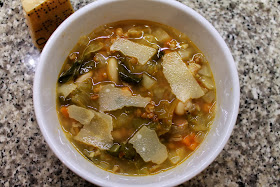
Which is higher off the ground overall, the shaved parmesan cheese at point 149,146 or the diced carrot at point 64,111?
the diced carrot at point 64,111

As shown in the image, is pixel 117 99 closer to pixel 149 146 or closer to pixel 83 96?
pixel 83 96

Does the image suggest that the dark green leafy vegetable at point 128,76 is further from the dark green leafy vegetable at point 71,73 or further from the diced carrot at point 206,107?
the diced carrot at point 206,107

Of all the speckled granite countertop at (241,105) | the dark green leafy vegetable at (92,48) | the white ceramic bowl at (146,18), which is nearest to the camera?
the white ceramic bowl at (146,18)

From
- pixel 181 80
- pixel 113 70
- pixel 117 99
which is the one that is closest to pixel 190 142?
pixel 181 80

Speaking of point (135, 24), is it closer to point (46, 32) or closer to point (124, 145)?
point (46, 32)

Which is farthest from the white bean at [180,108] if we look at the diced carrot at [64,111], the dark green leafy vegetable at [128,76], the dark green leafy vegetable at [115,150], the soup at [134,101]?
the diced carrot at [64,111]

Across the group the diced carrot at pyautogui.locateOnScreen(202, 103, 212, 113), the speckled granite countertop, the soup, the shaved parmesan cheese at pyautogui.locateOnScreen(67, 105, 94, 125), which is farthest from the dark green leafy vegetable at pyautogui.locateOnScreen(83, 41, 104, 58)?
the diced carrot at pyautogui.locateOnScreen(202, 103, 212, 113)

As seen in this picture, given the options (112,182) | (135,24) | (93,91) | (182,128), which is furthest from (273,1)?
(112,182)
